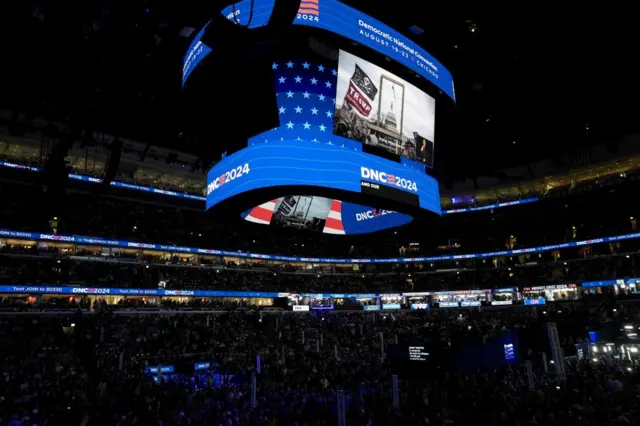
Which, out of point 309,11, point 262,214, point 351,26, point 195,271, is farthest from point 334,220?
point 195,271

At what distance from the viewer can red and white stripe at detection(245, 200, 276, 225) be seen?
12.2 m

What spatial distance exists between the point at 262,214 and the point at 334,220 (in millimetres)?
2483

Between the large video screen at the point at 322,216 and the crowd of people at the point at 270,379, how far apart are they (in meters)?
5.09

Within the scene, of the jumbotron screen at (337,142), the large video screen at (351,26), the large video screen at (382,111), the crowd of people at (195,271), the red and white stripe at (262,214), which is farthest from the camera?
the crowd of people at (195,271)

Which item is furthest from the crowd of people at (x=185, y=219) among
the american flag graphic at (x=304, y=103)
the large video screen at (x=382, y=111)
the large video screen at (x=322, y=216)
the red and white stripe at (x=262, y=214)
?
the american flag graphic at (x=304, y=103)

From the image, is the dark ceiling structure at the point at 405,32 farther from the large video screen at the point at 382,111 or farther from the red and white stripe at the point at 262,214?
the red and white stripe at the point at 262,214

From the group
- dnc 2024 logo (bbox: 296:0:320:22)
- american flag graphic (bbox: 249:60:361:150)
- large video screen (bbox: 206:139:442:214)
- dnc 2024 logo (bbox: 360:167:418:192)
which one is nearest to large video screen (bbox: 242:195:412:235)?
dnc 2024 logo (bbox: 360:167:418:192)

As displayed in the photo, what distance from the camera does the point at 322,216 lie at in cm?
1323

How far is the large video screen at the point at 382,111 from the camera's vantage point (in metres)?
9.88

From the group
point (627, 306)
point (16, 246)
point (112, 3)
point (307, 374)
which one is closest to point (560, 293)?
point (627, 306)

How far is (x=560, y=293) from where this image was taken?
4450cm

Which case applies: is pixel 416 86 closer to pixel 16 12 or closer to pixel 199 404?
pixel 199 404

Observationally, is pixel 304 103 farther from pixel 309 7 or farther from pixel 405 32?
pixel 405 32

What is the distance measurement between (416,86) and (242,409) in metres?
10.7
